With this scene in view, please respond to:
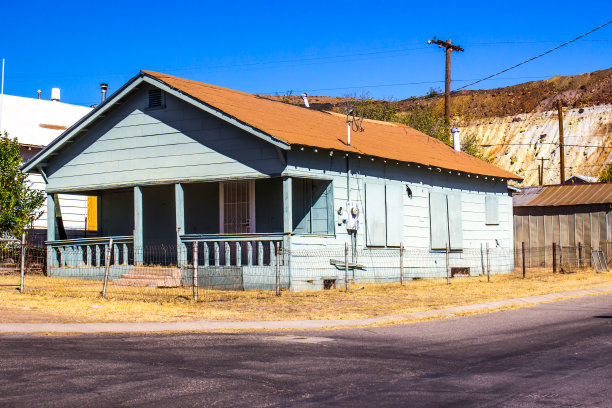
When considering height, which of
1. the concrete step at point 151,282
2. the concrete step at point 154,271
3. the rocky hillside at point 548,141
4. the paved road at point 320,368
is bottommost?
the paved road at point 320,368

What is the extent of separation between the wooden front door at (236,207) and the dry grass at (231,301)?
Result: 12.5ft

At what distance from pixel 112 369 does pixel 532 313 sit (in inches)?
394

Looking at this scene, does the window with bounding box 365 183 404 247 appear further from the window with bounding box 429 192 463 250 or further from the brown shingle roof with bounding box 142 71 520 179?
the window with bounding box 429 192 463 250

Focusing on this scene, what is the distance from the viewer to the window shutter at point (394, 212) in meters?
23.7

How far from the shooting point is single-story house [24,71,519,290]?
20.5 m

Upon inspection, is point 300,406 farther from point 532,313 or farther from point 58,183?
point 58,183

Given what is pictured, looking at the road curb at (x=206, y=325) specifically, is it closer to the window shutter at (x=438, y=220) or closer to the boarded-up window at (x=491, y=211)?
the window shutter at (x=438, y=220)

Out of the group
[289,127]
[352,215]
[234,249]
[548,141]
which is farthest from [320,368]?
[548,141]

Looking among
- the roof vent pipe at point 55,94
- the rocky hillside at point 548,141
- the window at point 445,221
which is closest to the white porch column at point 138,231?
the window at point 445,221

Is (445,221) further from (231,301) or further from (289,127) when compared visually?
(231,301)

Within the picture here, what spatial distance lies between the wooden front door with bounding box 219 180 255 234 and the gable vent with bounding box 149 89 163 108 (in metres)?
2.98

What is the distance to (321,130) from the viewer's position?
23.6 m

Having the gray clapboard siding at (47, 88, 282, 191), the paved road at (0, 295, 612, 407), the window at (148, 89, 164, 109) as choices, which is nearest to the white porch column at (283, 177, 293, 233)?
the gray clapboard siding at (47, 88, 282, 191)

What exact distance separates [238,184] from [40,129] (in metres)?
11.3
